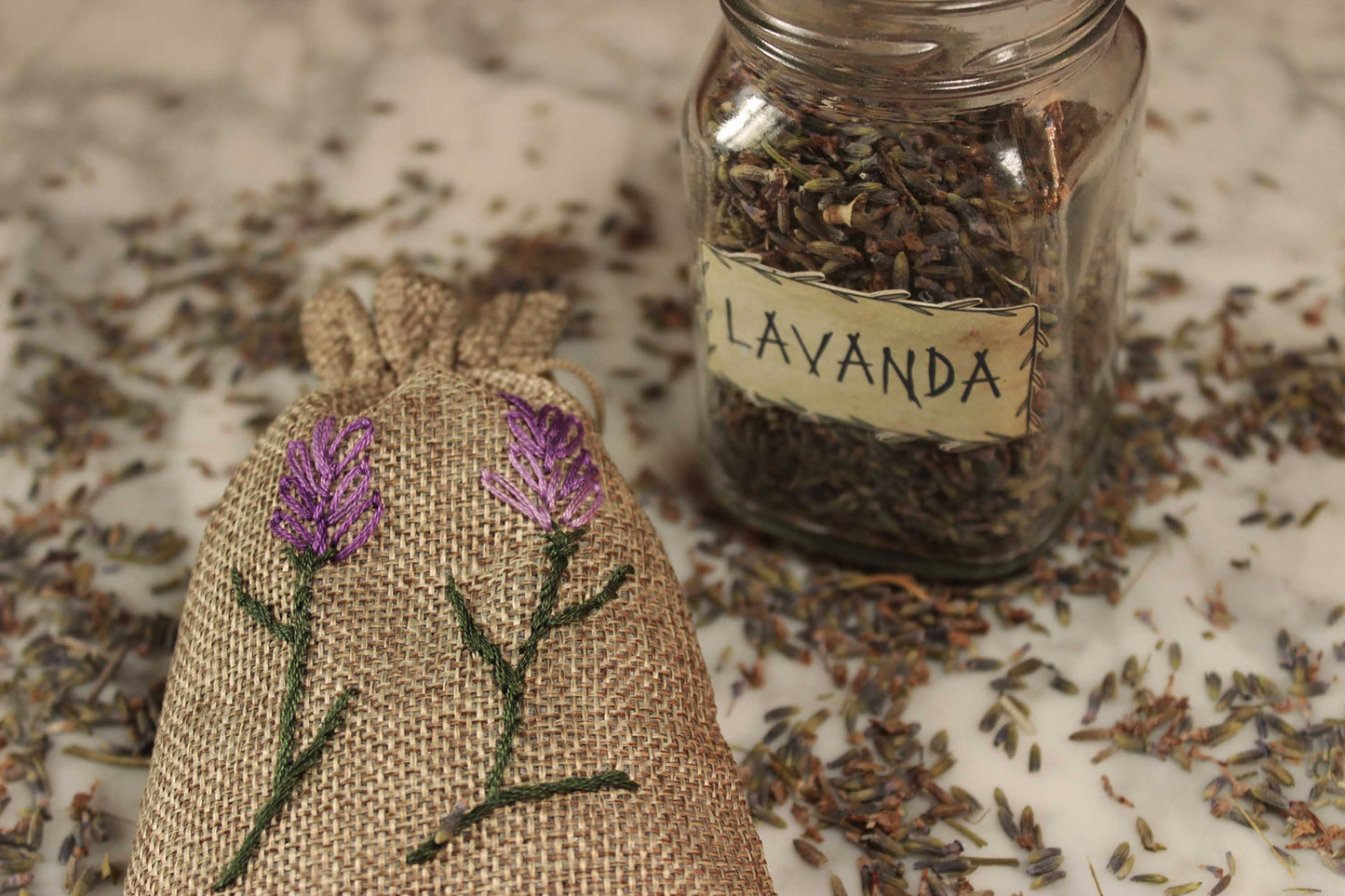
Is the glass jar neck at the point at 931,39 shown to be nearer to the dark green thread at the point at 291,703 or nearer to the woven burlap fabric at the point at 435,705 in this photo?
the woven burlap fabric at the point at 435,705

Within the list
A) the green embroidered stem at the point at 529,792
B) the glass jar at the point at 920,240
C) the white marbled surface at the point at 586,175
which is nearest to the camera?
the green embroidered stem at the point at 529,792

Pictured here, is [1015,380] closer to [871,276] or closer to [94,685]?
[871,276]

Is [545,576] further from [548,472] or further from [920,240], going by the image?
[920,240]

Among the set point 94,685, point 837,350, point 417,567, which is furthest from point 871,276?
point 94,685

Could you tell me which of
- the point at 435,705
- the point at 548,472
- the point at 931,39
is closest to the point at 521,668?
the point at 435,705

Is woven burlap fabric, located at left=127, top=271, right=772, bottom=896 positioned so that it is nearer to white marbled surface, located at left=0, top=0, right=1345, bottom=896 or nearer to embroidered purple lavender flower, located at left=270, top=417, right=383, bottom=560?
embroidered purple lavender flower, located at left=270, top=417, right=383, bottom=560

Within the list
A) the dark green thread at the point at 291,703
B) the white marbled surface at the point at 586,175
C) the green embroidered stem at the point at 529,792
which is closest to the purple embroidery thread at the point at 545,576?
the green embroidered stem at the point at 529,792
